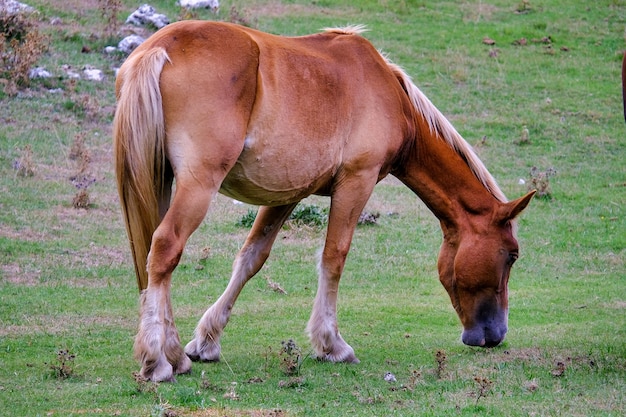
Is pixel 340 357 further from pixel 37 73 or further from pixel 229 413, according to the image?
pixel 37 73

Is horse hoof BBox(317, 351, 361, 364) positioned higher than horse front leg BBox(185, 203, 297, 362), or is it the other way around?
horse front leg BBox(185, 203, 297, 362)

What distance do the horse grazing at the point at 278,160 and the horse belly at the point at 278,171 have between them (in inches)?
0.4

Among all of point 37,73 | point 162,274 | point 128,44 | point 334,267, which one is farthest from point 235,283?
point 128,44

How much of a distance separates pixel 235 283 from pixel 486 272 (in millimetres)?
1889

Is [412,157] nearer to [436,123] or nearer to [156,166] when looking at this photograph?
[436,123]

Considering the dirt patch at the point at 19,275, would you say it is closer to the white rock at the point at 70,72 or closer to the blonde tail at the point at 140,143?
the blonde tail at the point at 140,143

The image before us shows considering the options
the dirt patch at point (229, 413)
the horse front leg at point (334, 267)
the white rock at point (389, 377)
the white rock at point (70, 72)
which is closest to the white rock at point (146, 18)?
the white rock at point (70, 72)

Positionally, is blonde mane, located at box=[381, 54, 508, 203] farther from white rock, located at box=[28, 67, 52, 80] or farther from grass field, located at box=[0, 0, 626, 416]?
white rock, located at box=[28, 67, 52, 80]

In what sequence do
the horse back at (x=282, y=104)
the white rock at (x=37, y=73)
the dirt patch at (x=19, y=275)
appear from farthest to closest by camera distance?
the white rock at (x=37, y=73), the dirt patch at (x=19, y=275), the horse back at (x=282, y=104)

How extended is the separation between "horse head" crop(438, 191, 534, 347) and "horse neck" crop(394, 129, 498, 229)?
13 centimetres

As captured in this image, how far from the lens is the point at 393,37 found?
1847 cm

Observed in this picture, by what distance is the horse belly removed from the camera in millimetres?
6160

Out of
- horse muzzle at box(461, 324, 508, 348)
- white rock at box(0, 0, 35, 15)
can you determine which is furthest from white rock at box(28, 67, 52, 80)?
horse muzzle at box(461, 324, 508, 348)

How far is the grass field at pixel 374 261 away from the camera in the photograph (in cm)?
A: 576
